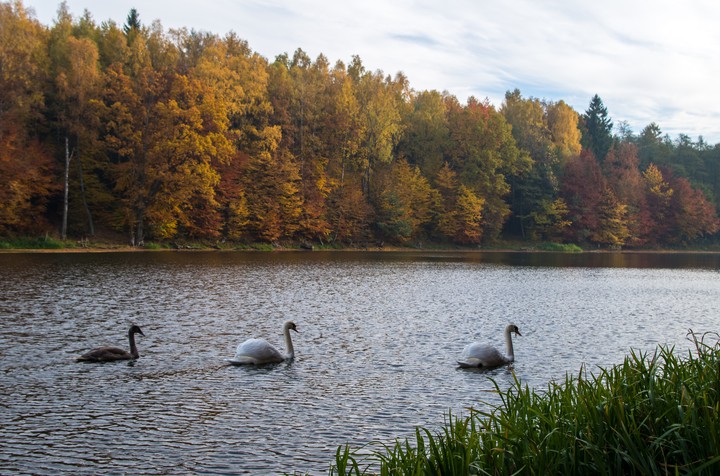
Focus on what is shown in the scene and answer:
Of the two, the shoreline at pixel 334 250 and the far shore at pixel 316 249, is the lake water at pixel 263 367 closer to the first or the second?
the shoreline at pixel 334 250

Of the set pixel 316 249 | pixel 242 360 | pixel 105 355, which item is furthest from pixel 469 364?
pixel 316 249

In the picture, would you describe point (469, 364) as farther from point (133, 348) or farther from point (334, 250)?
point (334, 250)

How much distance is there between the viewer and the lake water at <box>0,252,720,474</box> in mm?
9547

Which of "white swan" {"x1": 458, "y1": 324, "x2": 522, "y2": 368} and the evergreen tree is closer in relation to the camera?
"white swan" {"x1": 458, "y1": 324, "x2": 522, "y2": 368}

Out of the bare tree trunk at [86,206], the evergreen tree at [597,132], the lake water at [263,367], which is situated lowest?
the lake water at [263,367]

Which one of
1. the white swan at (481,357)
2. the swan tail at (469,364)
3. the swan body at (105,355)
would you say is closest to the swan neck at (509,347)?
the white swan at (481,357)

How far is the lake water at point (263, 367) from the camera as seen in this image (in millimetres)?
9547

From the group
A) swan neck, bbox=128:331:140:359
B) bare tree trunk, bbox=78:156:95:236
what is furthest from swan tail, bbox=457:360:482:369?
bare tree trunk, bbox=78:156:95:236

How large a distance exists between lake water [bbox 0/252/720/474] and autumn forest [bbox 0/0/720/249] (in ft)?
71.0

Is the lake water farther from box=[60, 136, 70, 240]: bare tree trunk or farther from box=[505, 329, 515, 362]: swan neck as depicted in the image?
box=[60, 136, 70, 240]: bare tree trunk

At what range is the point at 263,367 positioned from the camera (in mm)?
14742

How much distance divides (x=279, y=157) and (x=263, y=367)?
5575 centimetres

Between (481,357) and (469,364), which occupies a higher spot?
(481,357)

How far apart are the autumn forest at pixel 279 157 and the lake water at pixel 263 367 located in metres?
21.6
